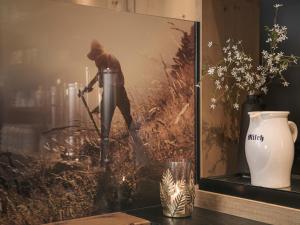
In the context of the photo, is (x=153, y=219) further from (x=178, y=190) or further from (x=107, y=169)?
(x=107, y=169)

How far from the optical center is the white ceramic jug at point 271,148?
142 centimetres

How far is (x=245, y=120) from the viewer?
1.67 meters

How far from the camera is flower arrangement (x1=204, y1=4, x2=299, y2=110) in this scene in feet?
5.31

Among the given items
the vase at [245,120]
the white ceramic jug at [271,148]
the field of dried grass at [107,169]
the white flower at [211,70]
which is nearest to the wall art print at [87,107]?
the field of dried grass at [107,169]

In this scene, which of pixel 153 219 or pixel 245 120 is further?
pixel 245 120

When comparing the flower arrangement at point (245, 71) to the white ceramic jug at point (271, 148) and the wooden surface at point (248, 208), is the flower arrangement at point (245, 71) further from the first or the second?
the wooden surface at point (248, 208)

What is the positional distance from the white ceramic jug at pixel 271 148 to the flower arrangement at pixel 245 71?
23cm

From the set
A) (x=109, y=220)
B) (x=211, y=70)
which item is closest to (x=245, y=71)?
(x=211, y=70)

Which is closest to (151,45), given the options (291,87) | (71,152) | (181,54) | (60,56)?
(181,54)

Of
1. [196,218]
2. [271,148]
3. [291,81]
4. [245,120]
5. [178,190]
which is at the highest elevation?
[291,81]

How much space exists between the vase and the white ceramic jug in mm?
188

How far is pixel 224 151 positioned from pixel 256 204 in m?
0.43

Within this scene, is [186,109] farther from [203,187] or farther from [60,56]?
[60,56]

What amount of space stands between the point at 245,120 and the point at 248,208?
0.38m
